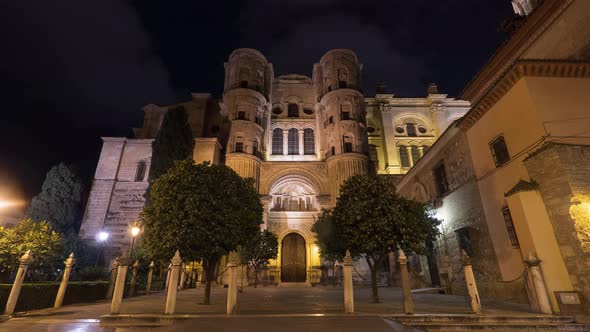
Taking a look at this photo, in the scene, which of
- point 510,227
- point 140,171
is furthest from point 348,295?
point 140,171

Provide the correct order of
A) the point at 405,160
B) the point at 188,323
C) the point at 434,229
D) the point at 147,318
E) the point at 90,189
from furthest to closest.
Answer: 1. the point at 405,160
2. the point at 90,189
3. the point at 434,229
4. the point at 147,318
5. the point at 188,323

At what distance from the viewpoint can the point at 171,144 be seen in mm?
23734

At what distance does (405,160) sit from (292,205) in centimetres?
1381

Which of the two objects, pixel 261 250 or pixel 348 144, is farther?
pixel 348 144

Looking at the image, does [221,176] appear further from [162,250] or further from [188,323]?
[188,323]

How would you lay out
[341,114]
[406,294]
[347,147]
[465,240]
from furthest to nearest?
[341,114], [347,147], [465,240], [406,294]

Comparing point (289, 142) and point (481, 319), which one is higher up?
point (289, 142)

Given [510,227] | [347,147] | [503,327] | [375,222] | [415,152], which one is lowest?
[503,327]

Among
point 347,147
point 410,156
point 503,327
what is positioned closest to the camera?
point 503,327

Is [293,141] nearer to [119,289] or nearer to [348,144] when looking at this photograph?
[348,144]

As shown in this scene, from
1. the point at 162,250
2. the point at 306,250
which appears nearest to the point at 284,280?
the point at 306,250

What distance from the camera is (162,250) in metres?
10.5

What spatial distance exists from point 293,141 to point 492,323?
23981mm

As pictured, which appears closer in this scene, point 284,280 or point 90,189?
point 284,280
